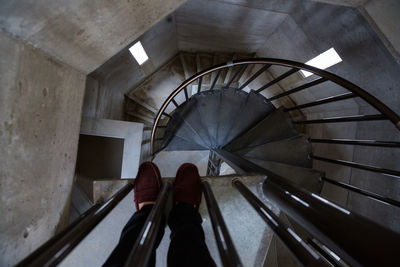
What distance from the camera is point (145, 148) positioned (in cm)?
351

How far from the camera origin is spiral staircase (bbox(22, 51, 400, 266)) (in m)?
0.50

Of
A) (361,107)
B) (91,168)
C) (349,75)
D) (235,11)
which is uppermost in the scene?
(235,11)

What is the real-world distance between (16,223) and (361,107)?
3.34 m

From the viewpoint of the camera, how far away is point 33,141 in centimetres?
107

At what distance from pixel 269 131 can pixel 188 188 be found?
159 cm

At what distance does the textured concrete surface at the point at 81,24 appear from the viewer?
2.84 ft

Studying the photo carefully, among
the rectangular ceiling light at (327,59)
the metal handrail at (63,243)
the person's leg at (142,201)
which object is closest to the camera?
the metal handrail at (63,243)

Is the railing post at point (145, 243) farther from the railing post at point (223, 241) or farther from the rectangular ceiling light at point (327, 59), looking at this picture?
the rectangular ceiling light at point (327, 59)

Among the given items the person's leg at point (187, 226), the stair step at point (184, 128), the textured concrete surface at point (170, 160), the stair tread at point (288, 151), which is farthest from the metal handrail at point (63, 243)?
the textured concrete surface at point (170, 160)

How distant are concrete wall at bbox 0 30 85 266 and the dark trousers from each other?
633mm

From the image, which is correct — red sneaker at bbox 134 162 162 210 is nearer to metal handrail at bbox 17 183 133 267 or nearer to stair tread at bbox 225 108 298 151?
metal handrail at bbox 17 183 133 267

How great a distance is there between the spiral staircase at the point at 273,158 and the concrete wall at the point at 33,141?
572mm

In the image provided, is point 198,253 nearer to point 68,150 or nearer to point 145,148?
point 68,150

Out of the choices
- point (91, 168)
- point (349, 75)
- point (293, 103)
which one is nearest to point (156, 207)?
point (91, 168)
